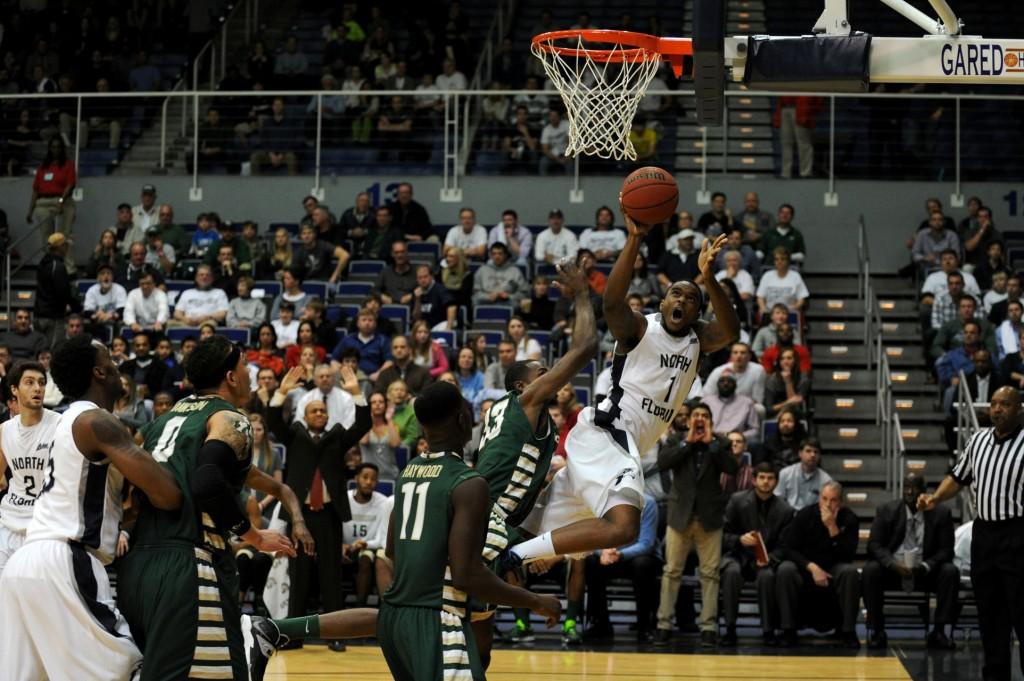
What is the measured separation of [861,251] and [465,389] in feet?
22.3

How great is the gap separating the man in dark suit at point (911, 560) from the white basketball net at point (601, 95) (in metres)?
4.79

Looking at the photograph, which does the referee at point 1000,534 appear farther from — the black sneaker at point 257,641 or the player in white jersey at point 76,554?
the player in white jersey at point 76,554

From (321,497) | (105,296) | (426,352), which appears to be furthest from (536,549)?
(105,296)

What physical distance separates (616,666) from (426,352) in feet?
18.3

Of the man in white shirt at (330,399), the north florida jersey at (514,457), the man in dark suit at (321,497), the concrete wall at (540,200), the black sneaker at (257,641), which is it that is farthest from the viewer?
the concrete wall at (540,200)

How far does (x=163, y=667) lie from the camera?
6195 millimetres

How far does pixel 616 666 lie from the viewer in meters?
11.8

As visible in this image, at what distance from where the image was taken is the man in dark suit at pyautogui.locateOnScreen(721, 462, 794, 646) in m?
13.1

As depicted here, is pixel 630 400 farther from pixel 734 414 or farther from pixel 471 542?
pixel 734 414

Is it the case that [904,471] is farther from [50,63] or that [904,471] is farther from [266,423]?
[50,63]

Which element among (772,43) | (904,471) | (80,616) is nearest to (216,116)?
(904,471)

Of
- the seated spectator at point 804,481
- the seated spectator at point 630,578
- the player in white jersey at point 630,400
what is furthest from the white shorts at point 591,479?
the seated spectator at point 804,481

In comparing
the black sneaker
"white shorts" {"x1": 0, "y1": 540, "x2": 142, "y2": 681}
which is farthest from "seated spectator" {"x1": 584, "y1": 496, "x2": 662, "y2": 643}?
"white shorts" {"x1": 0, "y1": 540, "x2": 142, "y2": 681}

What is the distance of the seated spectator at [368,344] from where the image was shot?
54.3 feet
